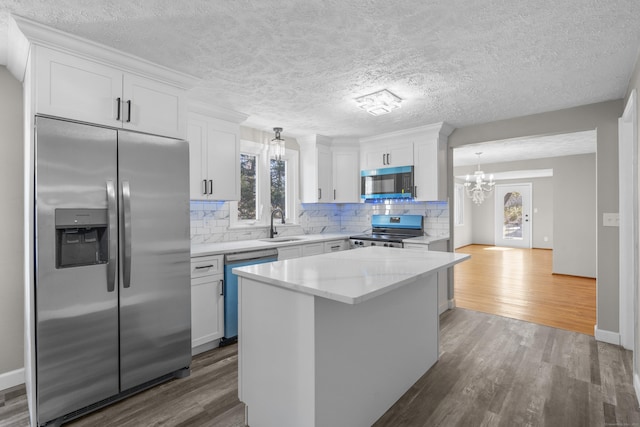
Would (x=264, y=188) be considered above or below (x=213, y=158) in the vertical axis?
below

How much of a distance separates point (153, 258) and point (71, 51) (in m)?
1.39

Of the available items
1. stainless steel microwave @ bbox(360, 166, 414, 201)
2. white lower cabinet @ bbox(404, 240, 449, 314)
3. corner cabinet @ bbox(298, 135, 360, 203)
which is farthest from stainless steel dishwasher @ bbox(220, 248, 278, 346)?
stainless steel microwave @ bbox(360, 166, 414, 201)

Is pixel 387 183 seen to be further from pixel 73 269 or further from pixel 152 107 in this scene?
pixel 73 269

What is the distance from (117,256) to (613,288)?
4.29 meters

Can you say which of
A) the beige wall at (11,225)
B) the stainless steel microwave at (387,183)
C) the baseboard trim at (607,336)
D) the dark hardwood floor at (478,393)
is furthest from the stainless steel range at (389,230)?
the beige wall at (11,225)

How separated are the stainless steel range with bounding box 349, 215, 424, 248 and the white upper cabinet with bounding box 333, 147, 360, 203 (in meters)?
0.50

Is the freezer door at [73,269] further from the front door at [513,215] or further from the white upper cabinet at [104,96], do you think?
the front door at [513,215]

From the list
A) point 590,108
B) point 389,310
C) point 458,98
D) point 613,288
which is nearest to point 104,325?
point 389,310

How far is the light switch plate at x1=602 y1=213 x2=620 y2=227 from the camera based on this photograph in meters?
3.13

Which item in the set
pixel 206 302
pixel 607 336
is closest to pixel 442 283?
pixel 607 336

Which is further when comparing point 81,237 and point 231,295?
point 231,295

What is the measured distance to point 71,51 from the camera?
2041 mm

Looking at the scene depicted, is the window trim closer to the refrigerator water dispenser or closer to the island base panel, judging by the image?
the refrigerator water dispenser

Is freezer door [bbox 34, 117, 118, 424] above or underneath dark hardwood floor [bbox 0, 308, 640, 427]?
above
